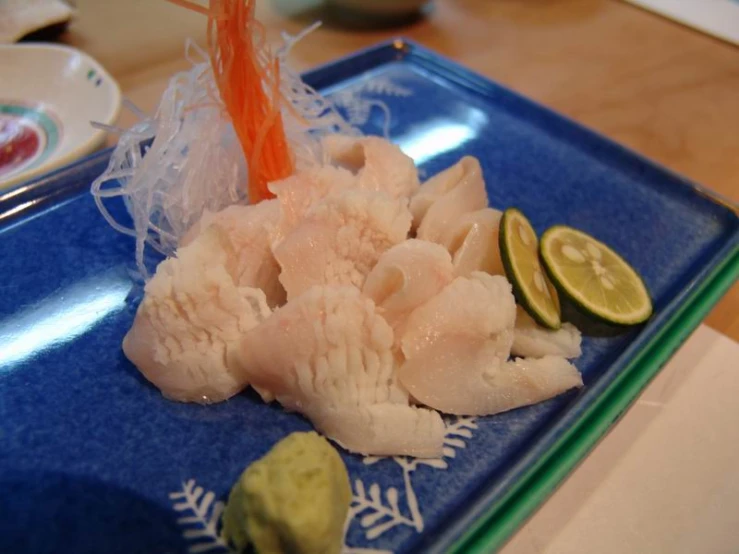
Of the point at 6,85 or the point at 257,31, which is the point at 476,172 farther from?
the point at 6,85

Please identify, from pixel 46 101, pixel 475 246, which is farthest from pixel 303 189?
pixel 46 101

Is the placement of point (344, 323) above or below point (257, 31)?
below

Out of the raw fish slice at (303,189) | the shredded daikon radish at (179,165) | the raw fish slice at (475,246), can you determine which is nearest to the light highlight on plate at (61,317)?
the shredded daikon radish at (179,165)

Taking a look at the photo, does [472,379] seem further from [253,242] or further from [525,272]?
[253,242]

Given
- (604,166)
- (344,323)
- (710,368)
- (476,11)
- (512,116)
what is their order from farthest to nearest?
(476,11) → (512,116) → (604,166) → (710,368) → (344,323)

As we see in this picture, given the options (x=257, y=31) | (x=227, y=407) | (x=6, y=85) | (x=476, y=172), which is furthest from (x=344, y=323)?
(x=6, y=85)

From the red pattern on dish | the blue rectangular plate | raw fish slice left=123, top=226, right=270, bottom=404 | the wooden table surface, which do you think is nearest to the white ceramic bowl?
the red pattern on dish
